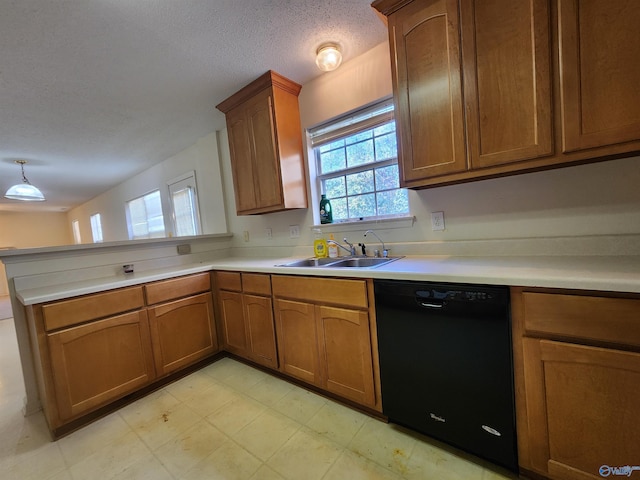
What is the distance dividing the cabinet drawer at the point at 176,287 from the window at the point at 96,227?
6.11 m

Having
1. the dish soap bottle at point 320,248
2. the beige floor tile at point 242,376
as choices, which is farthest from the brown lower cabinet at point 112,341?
the dish soap bottle at point 320,248

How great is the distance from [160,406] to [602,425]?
234cm

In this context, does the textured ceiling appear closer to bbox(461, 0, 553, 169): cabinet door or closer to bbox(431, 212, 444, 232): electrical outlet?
bbox(461, 0, 553, 169): cabinet door

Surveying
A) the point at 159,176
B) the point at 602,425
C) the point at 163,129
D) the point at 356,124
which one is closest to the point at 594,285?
the point at 602,425

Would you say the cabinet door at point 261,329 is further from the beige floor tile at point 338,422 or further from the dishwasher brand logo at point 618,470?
the dishwasher brand logo at point 618,470

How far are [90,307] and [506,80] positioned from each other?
264cm

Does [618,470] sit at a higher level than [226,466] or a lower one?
higher

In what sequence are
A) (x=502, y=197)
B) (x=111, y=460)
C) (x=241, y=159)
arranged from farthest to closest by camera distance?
(x=241, y=159) → (x=502, y=197) → (x=111, y=460)

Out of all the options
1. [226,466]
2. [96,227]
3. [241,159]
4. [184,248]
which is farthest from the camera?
[96,227]

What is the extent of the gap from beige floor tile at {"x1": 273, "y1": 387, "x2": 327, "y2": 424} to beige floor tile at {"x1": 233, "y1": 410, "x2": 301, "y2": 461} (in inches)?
1.8

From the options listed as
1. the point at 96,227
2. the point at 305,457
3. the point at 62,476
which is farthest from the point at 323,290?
the point at 96,227

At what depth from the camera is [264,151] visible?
2.30 m

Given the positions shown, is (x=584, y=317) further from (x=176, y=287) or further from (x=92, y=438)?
(x=92, y=438)

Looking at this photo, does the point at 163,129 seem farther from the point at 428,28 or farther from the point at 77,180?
the point at 77,180
